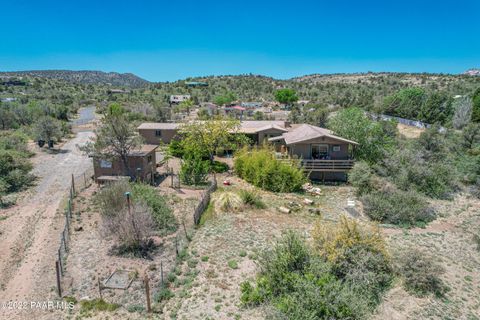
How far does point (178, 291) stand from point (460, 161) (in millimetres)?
27115

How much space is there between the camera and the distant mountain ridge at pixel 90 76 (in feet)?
463

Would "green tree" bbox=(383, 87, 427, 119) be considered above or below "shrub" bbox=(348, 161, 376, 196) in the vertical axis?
above

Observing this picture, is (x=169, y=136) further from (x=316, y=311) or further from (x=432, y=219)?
(x=316, y=311)

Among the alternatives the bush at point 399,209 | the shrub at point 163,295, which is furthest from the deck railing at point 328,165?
the shrub at point 163,295

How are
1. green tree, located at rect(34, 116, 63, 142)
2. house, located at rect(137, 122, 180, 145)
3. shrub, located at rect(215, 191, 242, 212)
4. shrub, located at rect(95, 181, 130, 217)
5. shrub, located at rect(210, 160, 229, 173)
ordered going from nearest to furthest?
shrub, located at rect(95, 181, 130, 217) < shrub, located at rect(215, 191, 242, 212) < shrub, located at rect(210, 160, 229, 173) < green tree, located at rect(34, 116, 63, 142) < house, located at rect(137, 122, 180, 145)

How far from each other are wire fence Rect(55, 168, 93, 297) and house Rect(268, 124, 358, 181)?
49.0 feet

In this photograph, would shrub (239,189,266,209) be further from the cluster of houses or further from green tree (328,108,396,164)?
green tree (328,108,396,164)

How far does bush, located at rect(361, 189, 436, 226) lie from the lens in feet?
60.3

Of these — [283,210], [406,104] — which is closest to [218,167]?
[283,210]

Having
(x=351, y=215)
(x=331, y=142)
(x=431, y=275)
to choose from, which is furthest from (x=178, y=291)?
(x=331, y=142)

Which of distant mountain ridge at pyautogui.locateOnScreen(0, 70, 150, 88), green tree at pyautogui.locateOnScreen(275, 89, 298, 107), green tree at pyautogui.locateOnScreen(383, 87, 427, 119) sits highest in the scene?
distant mountain ridge at pyautogui.locateOnScreen(0, 70, 150, 88)

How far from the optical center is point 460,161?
28.2 metres

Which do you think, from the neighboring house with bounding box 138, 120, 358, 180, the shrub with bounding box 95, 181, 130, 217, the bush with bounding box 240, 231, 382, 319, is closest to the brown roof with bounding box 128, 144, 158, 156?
the shrub with bounding box 95, 181, 130, 217

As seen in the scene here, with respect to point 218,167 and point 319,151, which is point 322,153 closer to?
point 319,151
